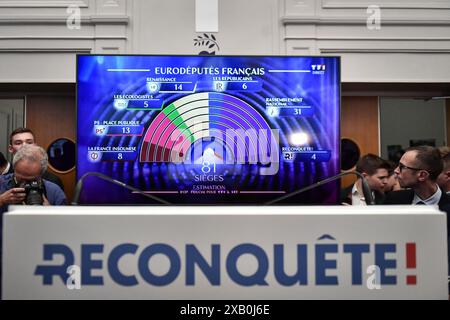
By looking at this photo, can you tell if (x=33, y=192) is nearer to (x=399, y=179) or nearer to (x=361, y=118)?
(x=399, y=179)

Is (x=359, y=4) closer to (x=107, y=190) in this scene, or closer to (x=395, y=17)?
(x=395, y=17)

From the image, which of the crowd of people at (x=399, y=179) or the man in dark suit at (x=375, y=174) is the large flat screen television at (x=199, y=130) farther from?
the crowd of people at (x=399, y=179)

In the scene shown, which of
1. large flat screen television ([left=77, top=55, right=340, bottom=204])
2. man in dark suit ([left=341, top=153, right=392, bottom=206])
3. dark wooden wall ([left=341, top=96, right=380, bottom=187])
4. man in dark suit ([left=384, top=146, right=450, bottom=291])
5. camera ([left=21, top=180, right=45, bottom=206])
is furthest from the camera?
dark wooden wall ([left=341, top=96, right=380, bottom=187])

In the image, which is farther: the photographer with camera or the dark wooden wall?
the dark wooden wall

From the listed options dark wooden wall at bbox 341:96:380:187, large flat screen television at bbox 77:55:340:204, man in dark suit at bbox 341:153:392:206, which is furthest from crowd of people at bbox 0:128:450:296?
dark wooden wall at bbox 341:96:380:187

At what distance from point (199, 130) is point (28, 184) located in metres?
1.54

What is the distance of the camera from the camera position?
6.01 ft

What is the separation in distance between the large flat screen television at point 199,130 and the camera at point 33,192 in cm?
136

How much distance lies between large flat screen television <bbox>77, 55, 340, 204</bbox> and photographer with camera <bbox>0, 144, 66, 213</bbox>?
1.04 metres

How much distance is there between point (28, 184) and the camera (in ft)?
6.32

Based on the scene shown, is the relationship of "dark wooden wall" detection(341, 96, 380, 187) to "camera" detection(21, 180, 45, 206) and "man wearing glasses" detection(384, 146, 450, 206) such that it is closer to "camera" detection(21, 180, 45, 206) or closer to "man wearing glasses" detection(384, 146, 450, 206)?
"man wearing glasses" detection(384, 146, 450, 206)

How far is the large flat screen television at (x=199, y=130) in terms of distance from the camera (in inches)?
131

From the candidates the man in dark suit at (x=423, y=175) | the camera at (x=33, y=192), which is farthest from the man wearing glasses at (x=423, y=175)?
the camera at (x=33, y=192)
